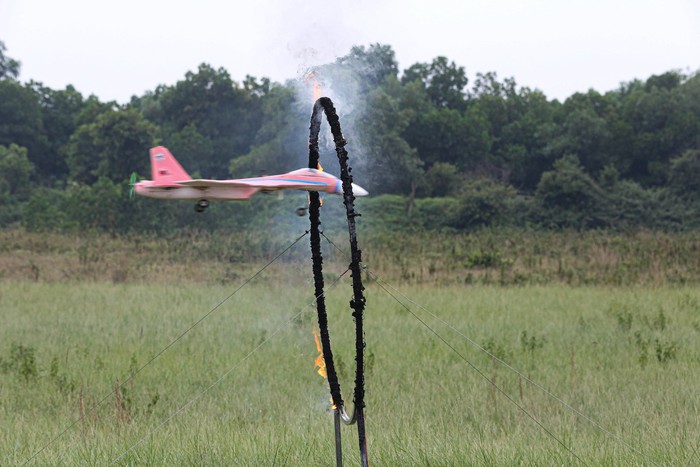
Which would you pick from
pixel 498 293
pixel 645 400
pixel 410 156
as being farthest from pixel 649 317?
pixel 410 156

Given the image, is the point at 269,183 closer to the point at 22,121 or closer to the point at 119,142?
the point at 119,142

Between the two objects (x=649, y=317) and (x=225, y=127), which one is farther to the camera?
(x=225, y=127)

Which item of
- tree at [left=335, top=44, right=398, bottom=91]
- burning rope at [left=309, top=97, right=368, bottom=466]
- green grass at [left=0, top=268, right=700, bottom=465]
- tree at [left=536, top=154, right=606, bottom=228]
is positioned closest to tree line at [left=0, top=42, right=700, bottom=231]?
tree at [left=536, top=154, right=606, bottom=228]

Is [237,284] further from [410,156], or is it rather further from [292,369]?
[410,156]

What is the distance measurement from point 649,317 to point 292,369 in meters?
6.01

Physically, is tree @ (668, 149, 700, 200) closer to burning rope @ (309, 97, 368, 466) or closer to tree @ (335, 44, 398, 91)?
tree @ (335, 44, 398, 91)

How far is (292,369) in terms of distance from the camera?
970 cm

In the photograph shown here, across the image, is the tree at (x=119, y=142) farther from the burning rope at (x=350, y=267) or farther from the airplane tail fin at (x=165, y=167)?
the airplane tail fin at (x=165, y=167)

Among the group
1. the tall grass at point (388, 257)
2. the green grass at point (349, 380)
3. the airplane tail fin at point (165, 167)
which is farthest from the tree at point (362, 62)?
the tall grass at point (388, 257)

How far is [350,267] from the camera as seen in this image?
4.46 m

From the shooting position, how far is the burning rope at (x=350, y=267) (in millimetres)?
4457

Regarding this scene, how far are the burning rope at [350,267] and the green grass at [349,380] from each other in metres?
0.93

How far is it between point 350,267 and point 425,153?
131ft

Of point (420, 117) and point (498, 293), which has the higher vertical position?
point (420, 117)
